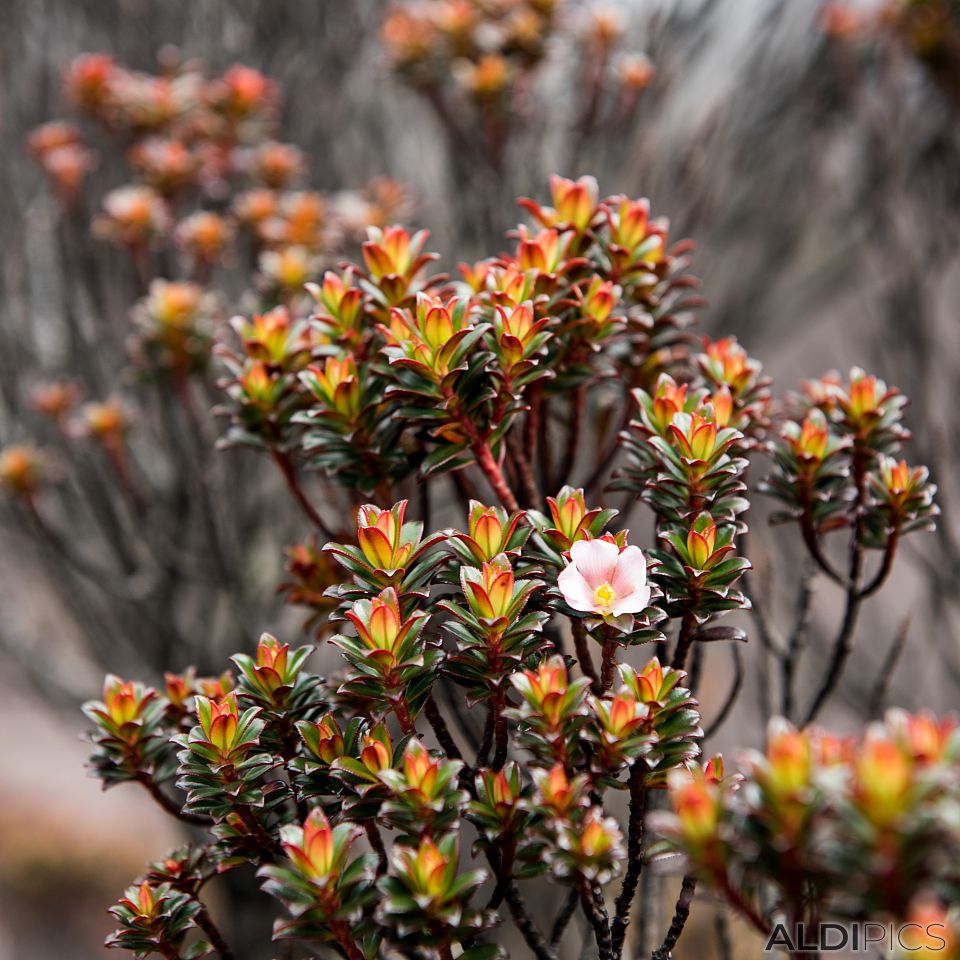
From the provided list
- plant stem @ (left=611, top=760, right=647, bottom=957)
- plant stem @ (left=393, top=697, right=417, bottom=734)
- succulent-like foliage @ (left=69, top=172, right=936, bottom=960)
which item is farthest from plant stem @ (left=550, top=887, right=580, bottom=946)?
plant stem @ (left=393, top=697, right=417, bottom=734)

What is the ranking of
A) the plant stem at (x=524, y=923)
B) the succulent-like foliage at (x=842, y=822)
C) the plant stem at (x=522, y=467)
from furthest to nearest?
the plant stem at (x=522, y=467) → the plant stem at (x=524, y=923) → the succulent-like foliage at (x=842, y=822)

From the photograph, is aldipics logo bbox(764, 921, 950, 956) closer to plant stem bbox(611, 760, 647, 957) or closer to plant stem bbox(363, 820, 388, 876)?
plant stem bbox(611, 760, 647, 957)

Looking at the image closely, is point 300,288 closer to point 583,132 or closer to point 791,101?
point 583,132

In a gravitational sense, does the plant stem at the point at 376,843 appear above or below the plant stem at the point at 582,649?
below

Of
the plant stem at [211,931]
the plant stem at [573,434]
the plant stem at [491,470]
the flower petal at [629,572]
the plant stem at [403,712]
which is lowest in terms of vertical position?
the plant stem at [211,931]

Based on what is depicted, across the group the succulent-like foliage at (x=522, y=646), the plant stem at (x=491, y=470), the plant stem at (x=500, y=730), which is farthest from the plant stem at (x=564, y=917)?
the plant stem at (x=491, y=470)

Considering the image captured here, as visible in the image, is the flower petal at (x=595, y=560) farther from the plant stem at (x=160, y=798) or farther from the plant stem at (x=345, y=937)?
the plant stem at (x=160, y=798)

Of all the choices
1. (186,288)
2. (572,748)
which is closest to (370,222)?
(186,288)
